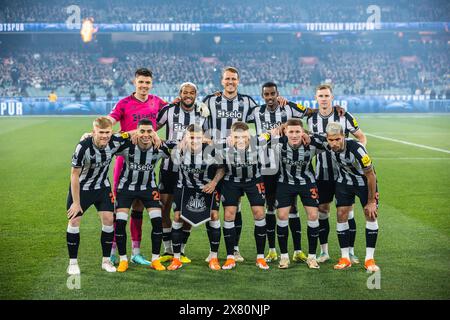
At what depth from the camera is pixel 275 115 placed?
23.8 ft

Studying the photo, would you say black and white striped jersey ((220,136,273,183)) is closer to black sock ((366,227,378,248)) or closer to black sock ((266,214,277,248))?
black sock ((266,214,277,248))

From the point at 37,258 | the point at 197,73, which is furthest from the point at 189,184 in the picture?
the point at 197,73

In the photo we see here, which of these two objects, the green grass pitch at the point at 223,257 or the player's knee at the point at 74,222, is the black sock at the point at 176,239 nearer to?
the green grass pitch at the point at 223,257

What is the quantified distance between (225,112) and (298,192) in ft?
4.34

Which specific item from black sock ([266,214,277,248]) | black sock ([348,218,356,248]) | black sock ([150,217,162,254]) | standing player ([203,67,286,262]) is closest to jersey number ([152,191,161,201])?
black sock ([150,217,162,254])

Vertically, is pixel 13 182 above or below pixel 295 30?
below

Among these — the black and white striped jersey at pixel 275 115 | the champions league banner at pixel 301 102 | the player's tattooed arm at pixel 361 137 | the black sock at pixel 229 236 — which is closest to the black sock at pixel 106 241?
the black sock at pixel 229 236

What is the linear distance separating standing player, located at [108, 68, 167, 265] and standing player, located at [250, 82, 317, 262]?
4.02ft

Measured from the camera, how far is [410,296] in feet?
18.5

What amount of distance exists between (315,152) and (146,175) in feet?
6.16

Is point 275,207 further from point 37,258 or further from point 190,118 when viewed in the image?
point 37,258

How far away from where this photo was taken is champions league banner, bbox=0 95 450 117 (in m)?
34.8

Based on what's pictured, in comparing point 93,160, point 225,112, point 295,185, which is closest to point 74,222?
point 93,160

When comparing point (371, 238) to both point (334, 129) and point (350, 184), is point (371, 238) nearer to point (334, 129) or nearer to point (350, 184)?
point (350, 184)
